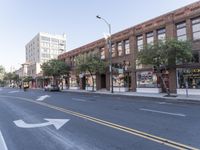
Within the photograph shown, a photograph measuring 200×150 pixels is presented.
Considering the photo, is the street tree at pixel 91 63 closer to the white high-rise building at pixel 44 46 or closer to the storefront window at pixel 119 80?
the storefront window at pixel 119 80

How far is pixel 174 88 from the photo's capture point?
88.8 feet

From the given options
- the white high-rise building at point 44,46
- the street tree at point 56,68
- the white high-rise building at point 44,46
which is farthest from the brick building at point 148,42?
the white high-rise building at point 44,46

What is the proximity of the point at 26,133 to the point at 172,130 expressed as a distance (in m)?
4.97

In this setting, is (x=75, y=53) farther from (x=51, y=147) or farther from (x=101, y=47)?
(x=51, y=147)

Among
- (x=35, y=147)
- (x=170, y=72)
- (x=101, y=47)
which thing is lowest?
(x=35, y=147)

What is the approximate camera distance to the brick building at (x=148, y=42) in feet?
82.2

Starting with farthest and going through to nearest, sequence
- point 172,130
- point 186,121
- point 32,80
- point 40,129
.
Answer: point 32,80 < point 186,121 < point 40,129 < point 172,130

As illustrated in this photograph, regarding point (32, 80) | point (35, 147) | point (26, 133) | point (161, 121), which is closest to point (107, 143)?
point (35, 147)

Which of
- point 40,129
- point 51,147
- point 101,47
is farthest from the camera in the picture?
point 101,47

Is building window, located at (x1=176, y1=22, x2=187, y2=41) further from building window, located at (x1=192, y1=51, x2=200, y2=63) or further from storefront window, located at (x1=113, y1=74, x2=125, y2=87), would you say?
storefront window, located at (x1=113, y1=74, x2=125, y2=87)

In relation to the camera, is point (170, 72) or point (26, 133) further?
point (170, 72)

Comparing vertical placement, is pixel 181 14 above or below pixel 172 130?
above

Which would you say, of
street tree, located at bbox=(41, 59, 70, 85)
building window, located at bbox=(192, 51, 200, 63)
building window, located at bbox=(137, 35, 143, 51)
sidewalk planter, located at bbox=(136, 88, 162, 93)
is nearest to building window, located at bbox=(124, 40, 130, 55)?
building window, located at bbox=(137, 35, 143, 51)

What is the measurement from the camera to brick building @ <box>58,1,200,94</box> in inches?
986
